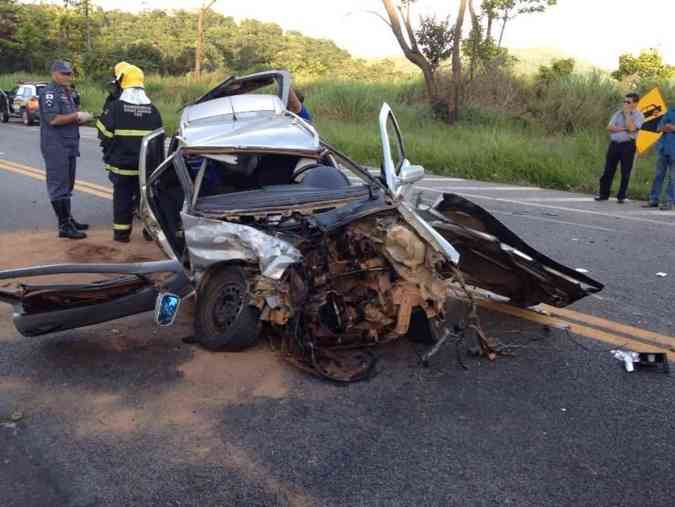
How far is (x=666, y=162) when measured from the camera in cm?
1052

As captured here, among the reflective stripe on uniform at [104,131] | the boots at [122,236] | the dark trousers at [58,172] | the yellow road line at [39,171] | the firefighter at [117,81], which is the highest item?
the firefighter at [117,81]

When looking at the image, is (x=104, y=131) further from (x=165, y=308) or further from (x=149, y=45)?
(x=149, y=45)

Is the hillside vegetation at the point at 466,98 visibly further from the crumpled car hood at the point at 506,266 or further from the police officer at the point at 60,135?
the police officer at the point at 60,135

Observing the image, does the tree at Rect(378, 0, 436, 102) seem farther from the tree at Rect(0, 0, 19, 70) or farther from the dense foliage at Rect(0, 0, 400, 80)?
the tree at Rect(0, 0, 19, 70)

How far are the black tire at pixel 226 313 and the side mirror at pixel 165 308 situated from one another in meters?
0.29

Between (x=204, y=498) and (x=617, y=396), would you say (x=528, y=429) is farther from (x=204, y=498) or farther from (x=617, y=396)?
(x=204, y=498)

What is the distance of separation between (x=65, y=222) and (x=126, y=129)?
140 centimetres

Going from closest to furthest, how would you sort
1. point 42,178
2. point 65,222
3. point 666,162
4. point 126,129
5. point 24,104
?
point 126,129 < point 65,222 < point 666,162 < point 42,178 < point 24,104

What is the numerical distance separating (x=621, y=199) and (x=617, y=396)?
796 cm

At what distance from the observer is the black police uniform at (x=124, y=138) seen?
662 cm

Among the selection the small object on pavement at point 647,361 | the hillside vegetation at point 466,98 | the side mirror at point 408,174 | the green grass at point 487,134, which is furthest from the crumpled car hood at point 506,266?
the hillside vegetation at point 466,98

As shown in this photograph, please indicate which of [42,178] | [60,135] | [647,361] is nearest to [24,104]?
[42,178]

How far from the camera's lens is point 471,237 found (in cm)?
450

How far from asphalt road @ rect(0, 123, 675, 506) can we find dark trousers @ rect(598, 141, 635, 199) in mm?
6319
